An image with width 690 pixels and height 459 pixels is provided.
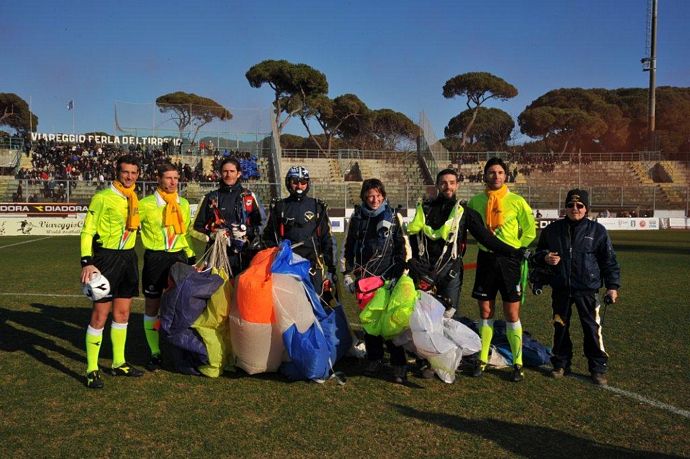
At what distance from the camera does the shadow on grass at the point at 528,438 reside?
375cm

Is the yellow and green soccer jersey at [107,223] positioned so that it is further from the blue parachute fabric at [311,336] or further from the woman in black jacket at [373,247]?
the woman in black jacket at [373,247]

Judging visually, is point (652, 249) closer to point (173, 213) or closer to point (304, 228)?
point (304, 228)

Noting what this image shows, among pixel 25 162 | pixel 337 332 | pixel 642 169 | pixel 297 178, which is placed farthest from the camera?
pixel 642 169

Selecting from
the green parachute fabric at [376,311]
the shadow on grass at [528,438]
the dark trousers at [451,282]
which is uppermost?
the dark trousers at [451,282]

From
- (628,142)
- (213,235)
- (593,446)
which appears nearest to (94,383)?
(213,235)

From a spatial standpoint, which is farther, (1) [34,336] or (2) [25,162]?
(2) [25,162]

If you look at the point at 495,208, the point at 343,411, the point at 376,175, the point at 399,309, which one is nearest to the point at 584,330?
the point at 495,208

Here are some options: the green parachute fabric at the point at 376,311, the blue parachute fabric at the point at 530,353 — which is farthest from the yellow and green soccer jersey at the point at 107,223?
the blue parachute fabric at the point at 530,353

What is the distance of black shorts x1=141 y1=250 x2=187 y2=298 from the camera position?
224 inches

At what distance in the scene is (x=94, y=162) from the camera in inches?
1329

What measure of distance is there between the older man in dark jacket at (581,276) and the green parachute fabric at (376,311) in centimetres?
157

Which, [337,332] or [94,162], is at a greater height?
[94,162]

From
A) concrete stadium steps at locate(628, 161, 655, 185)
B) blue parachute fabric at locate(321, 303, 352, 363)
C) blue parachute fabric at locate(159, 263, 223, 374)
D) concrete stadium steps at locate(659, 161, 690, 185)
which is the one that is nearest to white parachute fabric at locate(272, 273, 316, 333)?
blue parachute fabric at locate(321, 303, 352, 363)

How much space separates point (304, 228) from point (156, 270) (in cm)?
154
